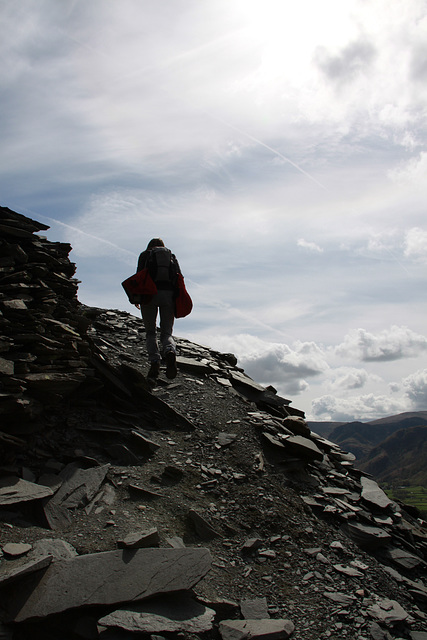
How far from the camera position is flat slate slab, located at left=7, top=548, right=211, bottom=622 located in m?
5.47

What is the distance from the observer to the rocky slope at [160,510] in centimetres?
574

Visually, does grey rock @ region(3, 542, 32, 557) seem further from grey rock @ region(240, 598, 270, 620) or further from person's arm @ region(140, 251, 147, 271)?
person's arm @ region(140, 251, 147, 271)

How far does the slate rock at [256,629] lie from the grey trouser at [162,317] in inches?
278

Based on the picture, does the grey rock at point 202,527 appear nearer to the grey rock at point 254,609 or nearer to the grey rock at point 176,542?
the grey rock at point 176,542

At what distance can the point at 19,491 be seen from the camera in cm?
723

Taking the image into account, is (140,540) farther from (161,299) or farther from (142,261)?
(142,261)

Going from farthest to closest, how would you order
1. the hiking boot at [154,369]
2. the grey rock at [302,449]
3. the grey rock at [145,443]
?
the hiking boot at [154,369], the grey rock at [302,449], the grey rock at [145,443]

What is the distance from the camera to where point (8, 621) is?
5277mm

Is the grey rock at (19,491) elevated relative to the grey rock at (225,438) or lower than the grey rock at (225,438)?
lower

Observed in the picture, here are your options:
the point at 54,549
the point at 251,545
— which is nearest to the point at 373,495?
the point at 251,545

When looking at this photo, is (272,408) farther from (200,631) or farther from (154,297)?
(200,631)

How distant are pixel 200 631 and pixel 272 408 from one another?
27.2 feet

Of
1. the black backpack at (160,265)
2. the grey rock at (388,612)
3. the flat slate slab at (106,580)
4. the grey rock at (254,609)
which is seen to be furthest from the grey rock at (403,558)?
the black backpack at (160,265)

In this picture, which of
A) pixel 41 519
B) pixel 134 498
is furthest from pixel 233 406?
pixel 41 519
